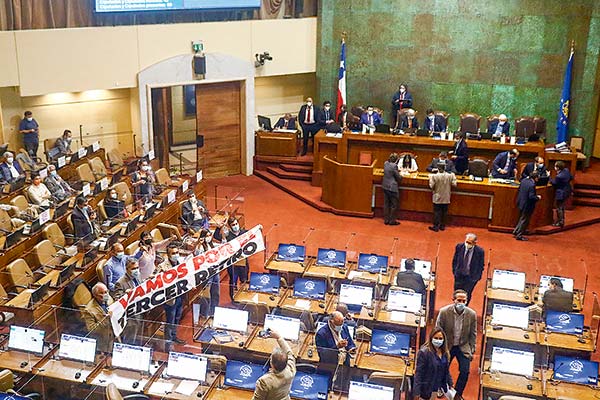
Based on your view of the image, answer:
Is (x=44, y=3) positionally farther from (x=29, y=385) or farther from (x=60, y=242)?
(x=29, y=385)

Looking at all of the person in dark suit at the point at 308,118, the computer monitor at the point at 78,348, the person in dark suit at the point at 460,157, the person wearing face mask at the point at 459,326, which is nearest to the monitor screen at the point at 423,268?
the person wearing face mask at the point at 459,326

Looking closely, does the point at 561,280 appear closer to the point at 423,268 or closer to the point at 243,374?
the point at 423,268

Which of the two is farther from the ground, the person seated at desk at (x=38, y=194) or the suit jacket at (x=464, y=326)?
the person seated at desk at (x=38, y=194)

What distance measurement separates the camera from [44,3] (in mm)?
17250

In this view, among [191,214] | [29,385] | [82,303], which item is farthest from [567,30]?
[29,385]

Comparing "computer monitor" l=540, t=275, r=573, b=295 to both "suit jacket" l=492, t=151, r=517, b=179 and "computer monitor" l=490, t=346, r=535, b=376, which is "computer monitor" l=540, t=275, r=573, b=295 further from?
"suit jacket" l=492, t=151, r=517, b=179

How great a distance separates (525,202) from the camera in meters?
15.5

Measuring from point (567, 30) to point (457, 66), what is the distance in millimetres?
3018

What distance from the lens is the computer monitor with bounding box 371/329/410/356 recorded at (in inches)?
374

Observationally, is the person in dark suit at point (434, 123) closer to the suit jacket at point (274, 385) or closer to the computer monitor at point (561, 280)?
the computer monitor at point (561, 280)

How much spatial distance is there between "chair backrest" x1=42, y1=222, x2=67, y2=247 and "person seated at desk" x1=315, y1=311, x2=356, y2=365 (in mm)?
5771

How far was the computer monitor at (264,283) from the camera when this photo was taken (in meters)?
11.3

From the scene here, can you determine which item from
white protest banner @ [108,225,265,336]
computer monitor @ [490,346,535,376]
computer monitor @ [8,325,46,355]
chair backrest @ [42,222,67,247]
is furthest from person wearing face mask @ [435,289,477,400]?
chair backrest @ [42,222,67,247]

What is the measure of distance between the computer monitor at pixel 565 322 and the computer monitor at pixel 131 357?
18.0 feet
